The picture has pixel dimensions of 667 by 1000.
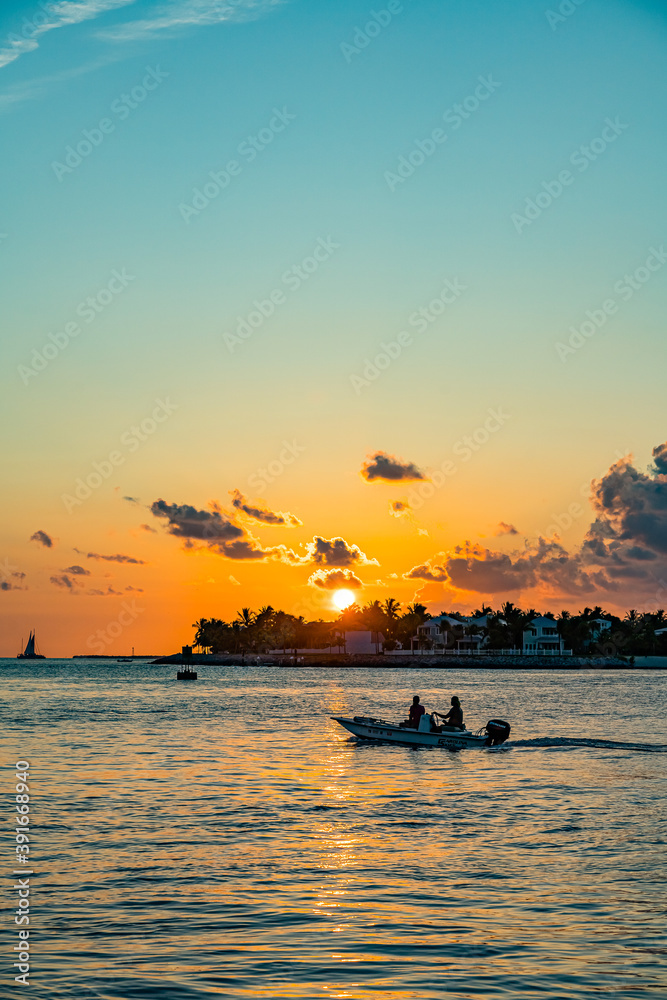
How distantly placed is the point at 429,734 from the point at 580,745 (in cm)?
794

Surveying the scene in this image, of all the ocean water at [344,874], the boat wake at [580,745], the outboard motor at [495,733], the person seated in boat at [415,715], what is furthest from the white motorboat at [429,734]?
the boat wake at [580,745]

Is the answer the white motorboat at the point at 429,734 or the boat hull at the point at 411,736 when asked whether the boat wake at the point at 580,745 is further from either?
the boat hull at the point at 411,736

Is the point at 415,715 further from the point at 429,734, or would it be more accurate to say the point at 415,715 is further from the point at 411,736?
the point at 429,734

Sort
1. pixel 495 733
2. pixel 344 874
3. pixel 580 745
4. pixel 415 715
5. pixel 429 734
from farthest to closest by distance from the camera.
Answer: pixel 580 745, pixel 495 733, pixel 415 715, pixel 429 734, pixel 344 874

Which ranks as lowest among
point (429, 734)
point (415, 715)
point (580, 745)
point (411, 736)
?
point (580, 745)

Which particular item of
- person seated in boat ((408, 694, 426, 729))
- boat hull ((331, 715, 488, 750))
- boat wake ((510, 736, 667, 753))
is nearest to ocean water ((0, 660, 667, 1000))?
boat hull ((331, 715, 488, 750))

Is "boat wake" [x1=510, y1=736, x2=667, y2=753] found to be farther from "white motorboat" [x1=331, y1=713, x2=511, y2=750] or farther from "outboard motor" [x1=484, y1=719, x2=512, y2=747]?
"white motorboat" [x1=331, y1=713, x2=511, y2=750]

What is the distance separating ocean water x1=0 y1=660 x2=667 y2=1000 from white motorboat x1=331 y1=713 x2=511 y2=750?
0.82 meters

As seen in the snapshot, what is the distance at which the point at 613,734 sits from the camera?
51719 mm

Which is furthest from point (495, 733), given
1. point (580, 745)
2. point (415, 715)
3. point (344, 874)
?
point (344, 874)

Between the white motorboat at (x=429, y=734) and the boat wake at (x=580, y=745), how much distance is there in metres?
2.28

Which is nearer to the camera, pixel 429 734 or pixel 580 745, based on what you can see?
pixel 429 734

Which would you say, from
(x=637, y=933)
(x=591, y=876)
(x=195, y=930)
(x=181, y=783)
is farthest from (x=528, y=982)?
(x=181, y=783)

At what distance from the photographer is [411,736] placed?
42.2 m
